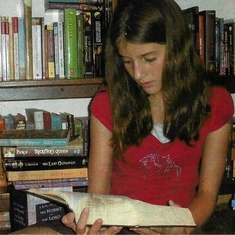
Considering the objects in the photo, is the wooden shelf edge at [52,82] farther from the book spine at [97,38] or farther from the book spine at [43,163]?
the book spine at [43,163]

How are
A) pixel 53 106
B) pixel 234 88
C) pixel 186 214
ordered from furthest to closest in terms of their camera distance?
1. pixel 53 106
2. pixel 234 88
3. pixel 186 214

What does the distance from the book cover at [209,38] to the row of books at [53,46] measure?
341 mm

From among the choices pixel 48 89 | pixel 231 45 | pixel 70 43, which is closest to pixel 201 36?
pixel 231 45

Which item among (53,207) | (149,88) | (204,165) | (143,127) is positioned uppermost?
(149,88)

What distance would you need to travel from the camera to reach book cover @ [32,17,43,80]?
1.46 meters

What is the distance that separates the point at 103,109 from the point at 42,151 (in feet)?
0.87

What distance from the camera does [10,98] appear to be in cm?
140

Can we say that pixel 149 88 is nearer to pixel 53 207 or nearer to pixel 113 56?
pixel 113 56

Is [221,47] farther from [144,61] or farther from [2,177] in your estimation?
[2,177]

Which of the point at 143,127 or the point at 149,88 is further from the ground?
the point at 149,88

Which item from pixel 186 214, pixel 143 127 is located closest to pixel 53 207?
pixel 143 127

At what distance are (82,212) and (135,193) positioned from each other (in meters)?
0.37

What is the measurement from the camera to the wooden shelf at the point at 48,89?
1.40 m

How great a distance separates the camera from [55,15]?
1649mm
